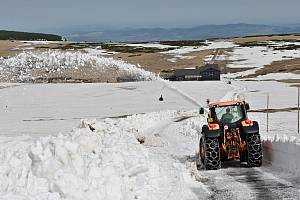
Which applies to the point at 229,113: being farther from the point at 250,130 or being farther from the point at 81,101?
the point at 81,101

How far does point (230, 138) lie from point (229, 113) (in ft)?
4.22

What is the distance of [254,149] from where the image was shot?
16047 millimetres

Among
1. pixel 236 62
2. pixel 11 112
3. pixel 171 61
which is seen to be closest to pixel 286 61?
pixel 236 62

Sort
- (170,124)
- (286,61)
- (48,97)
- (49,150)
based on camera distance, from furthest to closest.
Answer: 1. (286,61)
2. (48,97)
3. (170,124)
4. (49,150)

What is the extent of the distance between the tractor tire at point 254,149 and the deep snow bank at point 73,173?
3.89m

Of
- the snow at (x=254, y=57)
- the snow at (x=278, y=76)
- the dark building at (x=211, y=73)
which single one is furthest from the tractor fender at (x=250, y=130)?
the snow at (x=254, y=57)

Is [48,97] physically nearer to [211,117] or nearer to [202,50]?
[211,117]

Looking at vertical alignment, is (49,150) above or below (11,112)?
above

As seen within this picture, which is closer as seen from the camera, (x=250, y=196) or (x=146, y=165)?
(x=250, y=196)

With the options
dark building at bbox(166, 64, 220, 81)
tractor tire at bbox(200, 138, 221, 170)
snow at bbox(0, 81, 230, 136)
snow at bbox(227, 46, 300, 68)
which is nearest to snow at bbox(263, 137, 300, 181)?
tractor tire at bbox(200, 138, 221, 170)

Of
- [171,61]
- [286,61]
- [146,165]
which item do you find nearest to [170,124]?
[146,165]

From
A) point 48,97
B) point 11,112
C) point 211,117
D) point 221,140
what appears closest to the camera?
point 221,140

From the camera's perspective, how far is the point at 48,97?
2709 inches

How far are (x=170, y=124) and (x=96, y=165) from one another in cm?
2771
